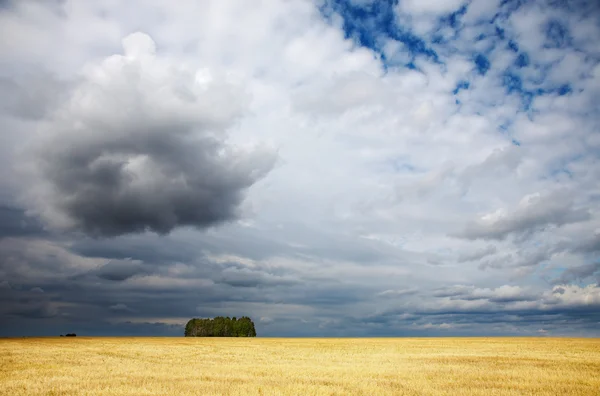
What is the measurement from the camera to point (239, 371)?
2981cm

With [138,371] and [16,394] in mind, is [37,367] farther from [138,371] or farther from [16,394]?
[16,394]

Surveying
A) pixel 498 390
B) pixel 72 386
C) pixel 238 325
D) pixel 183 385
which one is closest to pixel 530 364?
pixel 498 390

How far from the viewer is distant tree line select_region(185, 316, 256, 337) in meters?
168

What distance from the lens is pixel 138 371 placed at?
28875 millimetres

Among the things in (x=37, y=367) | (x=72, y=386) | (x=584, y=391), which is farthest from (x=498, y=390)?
(x=37, y=367)

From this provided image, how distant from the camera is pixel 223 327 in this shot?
554 feet

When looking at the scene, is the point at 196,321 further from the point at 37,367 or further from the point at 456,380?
the point at 456,380

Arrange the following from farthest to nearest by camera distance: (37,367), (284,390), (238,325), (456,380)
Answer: (238,325) < (37,367) < (456,380) < (284,390)

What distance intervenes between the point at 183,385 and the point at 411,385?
1188cm

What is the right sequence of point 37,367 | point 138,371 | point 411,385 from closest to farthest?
point 411,385, point 138,371, point 37,367

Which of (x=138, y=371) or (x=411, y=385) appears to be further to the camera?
(x=138, y=371)

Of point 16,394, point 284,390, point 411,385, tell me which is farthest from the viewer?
point 411,385

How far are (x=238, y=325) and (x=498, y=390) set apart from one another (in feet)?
516

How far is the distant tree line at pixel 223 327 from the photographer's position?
6619 inches
